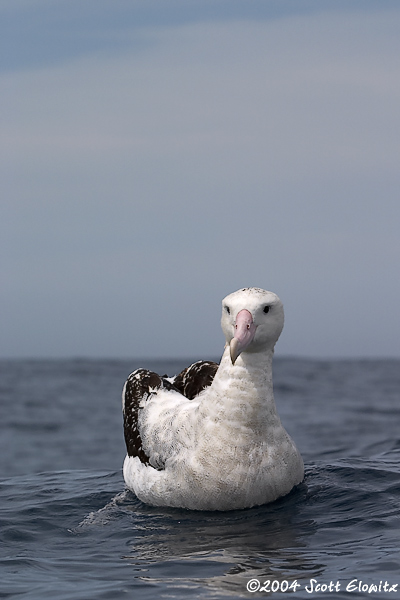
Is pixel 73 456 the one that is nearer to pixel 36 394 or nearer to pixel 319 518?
pixel 319 518

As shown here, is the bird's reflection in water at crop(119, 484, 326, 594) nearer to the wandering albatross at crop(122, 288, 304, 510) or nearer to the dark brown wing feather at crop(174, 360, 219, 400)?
the wandering albatross at crop(122, 288, 304, 510)

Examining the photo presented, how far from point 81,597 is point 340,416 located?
75.2 ft

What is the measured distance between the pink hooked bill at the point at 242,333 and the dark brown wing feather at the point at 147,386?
2234mm

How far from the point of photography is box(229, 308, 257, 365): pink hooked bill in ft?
25.5

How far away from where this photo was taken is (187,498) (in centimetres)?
873

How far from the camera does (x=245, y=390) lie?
8336 mm

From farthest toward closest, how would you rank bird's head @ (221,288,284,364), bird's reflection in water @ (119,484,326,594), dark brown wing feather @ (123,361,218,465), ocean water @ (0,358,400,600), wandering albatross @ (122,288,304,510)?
1. dark brown wing feather @ (123,361,218,465)
2. wandering albatross @ (122,288,304,510)
3. bird's head @ (221,288,284,364)
4. bird's reflection in water @ (119,484,326,594)
5. ocean water @ (0,358,400,600)

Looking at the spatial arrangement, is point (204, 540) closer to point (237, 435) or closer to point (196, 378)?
point (237, 435)

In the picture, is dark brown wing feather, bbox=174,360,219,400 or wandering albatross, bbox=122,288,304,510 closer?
wandering albatross, bbox=122,288,304,510

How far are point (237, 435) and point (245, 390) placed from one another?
47 centimetres

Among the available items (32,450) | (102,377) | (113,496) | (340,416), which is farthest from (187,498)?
(102,377)

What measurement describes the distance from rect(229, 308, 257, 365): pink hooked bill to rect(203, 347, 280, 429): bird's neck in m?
0.43

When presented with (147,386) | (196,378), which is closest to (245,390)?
(196,378)

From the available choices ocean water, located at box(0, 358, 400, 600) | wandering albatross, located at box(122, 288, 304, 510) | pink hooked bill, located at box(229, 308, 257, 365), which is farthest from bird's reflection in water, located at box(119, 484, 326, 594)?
pink hooked bill, located at box(229, 308, 257, 365)
